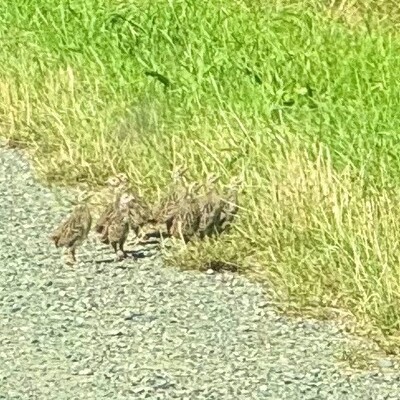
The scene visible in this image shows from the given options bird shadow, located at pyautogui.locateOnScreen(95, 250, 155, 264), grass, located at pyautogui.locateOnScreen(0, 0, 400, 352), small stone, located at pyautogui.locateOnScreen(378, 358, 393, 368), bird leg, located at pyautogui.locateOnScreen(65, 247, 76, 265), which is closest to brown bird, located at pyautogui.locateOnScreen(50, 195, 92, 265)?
bird leg, located at pyautogui.locateOnScreen(65, 247, 76, 265)

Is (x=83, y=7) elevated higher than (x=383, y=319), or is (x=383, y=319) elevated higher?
(x=383, y=319)

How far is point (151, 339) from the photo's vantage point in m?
6.10

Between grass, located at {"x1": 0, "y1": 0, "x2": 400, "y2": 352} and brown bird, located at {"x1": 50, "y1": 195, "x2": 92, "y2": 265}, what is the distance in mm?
476

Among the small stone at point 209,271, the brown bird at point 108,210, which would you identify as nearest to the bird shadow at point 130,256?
the brown bird at point 108,210

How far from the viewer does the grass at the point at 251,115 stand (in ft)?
21.6

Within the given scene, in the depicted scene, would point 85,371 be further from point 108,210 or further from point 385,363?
point 108,210

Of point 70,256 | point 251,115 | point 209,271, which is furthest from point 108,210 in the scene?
point 251,115

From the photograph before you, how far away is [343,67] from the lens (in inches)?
363

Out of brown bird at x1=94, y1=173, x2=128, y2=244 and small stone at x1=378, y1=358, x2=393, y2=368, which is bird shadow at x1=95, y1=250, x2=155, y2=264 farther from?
small stone at x1=378, y1=358, x2=393, y2=368

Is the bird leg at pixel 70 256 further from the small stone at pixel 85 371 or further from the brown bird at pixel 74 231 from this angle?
the small stone at pixel 85 371

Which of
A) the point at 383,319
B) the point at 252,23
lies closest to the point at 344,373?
the point at 383,319

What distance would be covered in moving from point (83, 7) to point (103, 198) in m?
3.00

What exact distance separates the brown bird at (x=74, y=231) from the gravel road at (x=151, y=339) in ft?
0.20

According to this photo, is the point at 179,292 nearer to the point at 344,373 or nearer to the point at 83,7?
the point at 344,373
